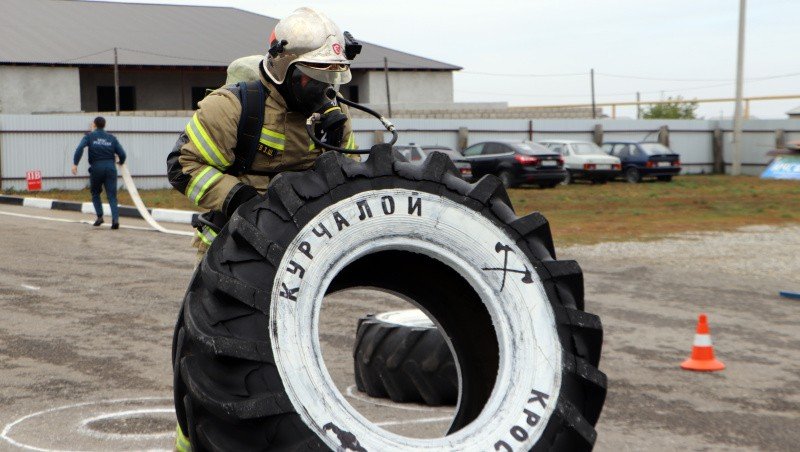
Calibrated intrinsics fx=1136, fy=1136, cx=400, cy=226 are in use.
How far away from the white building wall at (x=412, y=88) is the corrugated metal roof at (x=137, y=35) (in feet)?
1.56

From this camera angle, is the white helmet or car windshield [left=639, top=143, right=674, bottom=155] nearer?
the white helmet

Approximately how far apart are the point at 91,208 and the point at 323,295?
1749 cm

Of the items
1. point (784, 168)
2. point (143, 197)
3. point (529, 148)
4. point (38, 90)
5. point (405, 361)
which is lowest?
point (143, 197)

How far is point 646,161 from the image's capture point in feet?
107

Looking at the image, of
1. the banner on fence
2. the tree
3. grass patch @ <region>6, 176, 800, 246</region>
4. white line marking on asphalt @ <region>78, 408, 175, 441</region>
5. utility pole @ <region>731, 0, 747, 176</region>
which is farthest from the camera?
the tree

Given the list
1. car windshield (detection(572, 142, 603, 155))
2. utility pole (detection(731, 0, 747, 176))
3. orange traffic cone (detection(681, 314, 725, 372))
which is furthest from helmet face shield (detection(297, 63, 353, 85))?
utility pole (detection(731, 0, 747, 176))

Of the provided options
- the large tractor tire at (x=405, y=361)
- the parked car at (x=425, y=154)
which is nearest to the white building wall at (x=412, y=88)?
the parked car at (x=425, y=154)

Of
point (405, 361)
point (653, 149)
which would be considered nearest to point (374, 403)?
point (405, 361)

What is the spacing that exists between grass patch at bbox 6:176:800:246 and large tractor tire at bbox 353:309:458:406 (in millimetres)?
Result: 8613

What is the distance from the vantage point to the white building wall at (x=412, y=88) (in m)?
45.3

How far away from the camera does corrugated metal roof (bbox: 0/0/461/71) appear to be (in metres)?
39.5

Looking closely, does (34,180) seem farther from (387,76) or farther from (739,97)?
(739,97)

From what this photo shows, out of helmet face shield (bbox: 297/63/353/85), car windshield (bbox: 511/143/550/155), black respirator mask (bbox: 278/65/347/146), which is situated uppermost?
helmet face shield (bbox: 297/63/353/85)

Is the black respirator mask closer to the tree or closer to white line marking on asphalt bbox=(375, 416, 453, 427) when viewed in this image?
white line marking on asphalt bbox=(375, 416, 453, 427)
